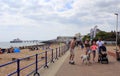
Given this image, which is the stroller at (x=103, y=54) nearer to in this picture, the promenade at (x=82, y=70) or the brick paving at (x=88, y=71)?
the promenade at (x=82, y=70)

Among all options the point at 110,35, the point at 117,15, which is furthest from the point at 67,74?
the point at 110,35

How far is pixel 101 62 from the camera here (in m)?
19.3

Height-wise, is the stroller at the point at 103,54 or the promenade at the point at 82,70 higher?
the stroller at the point at 103,54

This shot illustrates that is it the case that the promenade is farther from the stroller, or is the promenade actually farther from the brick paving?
the stroller

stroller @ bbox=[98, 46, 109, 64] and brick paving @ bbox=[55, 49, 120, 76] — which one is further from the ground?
stroller @ bbox=[98, 46, 109, 64]

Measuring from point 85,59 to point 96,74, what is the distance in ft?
16.5

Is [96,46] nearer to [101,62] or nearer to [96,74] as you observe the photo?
[101,62]

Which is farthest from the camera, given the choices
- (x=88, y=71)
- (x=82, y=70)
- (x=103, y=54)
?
(x=103, y=54)

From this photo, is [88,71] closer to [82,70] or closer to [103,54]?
[82,70]

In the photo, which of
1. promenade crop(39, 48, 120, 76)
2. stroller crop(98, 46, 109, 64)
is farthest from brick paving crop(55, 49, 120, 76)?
stroller crop(98, 46, 109, 64)

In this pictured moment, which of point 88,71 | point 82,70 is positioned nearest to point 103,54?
point 82,70

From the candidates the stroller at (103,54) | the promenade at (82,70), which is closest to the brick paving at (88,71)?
the promenade at (82,70)

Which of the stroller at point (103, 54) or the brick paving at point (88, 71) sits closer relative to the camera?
the brick paving at point (88, 71)

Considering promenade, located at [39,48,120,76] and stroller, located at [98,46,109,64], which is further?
stroller, located at [98,46,109,64]
